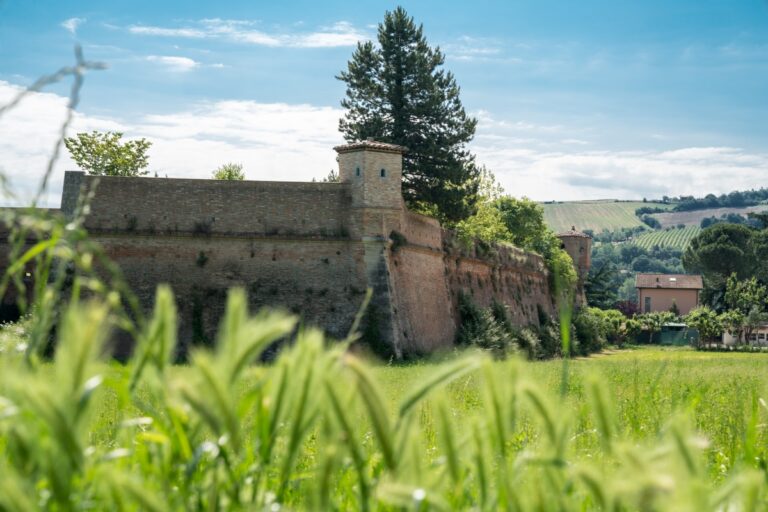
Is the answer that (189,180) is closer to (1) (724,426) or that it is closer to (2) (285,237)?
(2) (285,237)

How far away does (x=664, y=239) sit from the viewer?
191m

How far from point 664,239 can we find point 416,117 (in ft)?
530

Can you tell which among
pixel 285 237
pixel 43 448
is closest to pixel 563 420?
pixel 43 448

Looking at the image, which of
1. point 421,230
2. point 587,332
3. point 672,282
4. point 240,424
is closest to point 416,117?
point 421,230

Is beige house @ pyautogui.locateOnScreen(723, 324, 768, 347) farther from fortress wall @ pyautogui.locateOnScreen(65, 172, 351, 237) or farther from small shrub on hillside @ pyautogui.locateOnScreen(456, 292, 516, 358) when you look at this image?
fortress wall @ pyautogui.locateOnScreen(65, 172, 351, 237)

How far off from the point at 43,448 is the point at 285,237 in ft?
92.8

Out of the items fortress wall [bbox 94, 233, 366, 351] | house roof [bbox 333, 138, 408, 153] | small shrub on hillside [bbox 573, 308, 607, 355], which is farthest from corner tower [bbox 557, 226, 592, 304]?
fortress wall [bbox 94, 233, 366, 351]

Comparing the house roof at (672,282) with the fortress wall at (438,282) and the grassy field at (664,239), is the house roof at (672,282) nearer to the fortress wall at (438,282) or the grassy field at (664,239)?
the fortress wall at (438,282)

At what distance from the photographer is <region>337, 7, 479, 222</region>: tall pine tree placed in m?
38.6

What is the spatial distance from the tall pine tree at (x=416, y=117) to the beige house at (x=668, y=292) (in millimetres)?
65873

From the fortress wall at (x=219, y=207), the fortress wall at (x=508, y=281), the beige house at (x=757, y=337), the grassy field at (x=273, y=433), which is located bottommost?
the beige house at (x=757, y=337)

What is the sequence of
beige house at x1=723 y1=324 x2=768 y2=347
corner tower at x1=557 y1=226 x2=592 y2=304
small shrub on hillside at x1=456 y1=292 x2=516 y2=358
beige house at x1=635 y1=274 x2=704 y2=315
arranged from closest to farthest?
small shrub on hillside at x1=456 y1=292 x2=516 y2=358
corner tower at x1=557 y1=226 x2=592 y2=304
beige house at x1=723 y1=324 x2=768 y2=347
beige house at x1=635 y1=274 x2=704 y2=315

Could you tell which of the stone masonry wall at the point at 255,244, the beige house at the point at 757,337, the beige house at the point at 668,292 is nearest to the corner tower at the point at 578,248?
the beige house at the point at 757,337

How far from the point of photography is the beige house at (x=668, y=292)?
99812 mm
